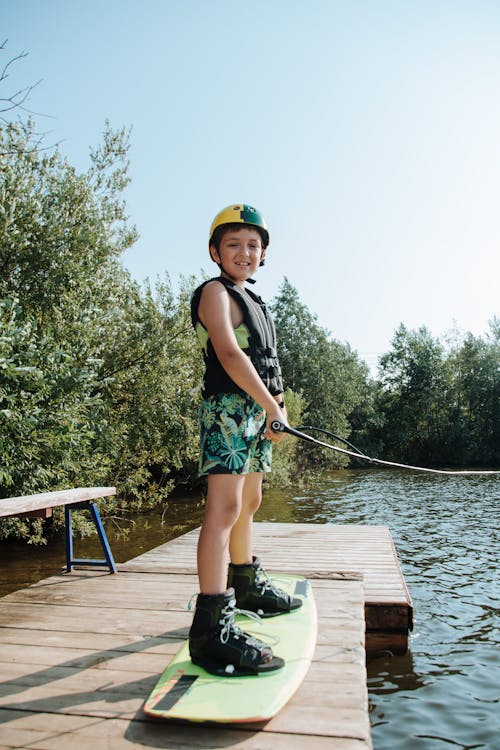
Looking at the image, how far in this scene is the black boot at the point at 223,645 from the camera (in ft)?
7.82

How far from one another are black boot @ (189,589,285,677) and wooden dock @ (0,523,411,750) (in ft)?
0.71

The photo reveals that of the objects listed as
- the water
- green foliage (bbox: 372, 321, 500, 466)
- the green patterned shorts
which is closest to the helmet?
the green patterned shorts

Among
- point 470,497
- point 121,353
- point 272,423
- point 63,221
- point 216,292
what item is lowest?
point 470,497

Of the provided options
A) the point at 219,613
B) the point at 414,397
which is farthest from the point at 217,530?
the point at 414,397

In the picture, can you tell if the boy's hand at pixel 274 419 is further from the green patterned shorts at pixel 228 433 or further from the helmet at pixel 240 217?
the helmet at pixel 240 217

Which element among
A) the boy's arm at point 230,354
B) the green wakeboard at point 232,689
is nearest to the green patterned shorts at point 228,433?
the boy's arm at point 230,354

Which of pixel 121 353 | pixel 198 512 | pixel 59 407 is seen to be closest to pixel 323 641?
pixel 59 407

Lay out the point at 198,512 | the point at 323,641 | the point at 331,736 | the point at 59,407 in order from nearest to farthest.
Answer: the point at 331,736 → the point at 323,641 → the point at 59,407 → the point at 198,512

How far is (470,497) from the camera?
55.7 feet

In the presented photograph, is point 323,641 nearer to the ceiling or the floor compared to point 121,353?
nearer to the floor

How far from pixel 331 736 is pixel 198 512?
13449mm

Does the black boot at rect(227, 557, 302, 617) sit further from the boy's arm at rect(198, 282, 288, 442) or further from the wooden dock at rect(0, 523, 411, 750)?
the boy's arm at rect(198, 282, 288, 442)

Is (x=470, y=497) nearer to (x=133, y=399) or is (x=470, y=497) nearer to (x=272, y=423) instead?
(x=133, y=399)

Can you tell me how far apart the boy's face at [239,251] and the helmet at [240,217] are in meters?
0.05
